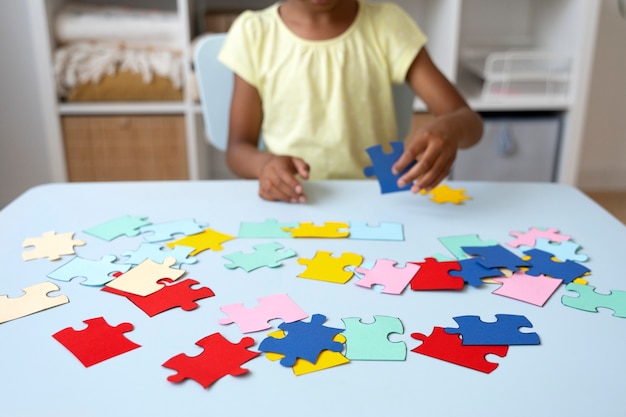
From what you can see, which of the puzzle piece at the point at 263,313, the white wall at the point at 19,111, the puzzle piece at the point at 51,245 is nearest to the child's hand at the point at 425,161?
the puzzle piece at the point at 263,313

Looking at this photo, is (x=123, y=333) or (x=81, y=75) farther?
(x=81, y=75)

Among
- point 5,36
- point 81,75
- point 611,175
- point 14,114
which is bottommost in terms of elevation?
point 611,175

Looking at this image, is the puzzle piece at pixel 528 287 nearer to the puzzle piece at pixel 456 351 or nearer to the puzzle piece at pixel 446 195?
the puzzle piece at pixel 456 351

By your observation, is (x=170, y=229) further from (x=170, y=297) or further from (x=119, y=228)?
(x=170, y=297)

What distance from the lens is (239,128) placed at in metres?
1.19

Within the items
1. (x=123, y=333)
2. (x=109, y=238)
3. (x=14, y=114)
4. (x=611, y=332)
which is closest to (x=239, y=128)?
(x=109, y=238)

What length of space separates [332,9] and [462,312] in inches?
31.4

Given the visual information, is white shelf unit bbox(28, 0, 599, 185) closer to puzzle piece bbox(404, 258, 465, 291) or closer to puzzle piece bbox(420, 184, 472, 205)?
puzzle piece bbox(420, 184, 472, 205)

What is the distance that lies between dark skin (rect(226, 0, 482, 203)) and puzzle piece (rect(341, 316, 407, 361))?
34 centimetres

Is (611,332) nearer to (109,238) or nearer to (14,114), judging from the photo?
(109,238)

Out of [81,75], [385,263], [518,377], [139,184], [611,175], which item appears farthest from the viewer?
[611,175]

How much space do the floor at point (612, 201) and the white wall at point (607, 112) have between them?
0.05 meters

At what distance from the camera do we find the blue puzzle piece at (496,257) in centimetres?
69

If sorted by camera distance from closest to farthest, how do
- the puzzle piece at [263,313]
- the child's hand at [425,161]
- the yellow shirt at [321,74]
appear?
the puzzle piece at [263,313]
the child's hand at [425,161]
the yellow shirt at [321,74]
